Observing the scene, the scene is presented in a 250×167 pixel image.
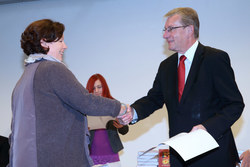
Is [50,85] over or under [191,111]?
over

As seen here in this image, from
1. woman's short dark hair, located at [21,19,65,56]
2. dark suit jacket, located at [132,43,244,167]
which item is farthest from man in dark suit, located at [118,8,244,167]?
woman's short dark hair, located at [21,19,65,56]

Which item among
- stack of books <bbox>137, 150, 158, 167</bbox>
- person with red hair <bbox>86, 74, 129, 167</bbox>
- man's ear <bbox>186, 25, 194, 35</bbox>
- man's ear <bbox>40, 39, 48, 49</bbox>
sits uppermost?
man's ear <bbox>186, 25, 194, 35</bbox>

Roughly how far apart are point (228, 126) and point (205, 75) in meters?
0.37

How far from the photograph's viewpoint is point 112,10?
14.9 feet

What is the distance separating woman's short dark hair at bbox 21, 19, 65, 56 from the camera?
1.99m

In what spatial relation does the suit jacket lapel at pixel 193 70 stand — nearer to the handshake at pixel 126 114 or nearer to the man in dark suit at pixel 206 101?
the man in dark suit at pixel 206 101

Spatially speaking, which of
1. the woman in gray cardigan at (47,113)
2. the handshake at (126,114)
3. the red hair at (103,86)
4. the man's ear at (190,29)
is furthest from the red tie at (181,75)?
the red hair at (103,86)

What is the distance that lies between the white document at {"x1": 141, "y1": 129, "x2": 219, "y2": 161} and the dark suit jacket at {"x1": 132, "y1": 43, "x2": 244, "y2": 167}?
0.15 meters

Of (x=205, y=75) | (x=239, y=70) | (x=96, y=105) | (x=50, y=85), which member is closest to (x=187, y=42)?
(x=205, y=75)

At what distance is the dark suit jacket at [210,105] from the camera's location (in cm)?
203

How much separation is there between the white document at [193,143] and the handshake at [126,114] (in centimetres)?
62

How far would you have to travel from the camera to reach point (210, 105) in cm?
211

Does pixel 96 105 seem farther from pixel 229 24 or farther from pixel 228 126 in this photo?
pixel 229 24

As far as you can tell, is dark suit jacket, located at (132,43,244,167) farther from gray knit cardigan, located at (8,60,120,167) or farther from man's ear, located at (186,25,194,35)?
gray knit cardigan, located at (8,60,120,167)
